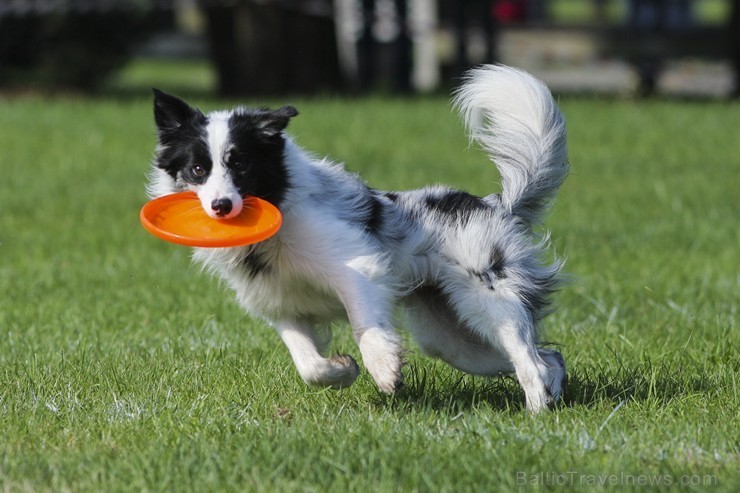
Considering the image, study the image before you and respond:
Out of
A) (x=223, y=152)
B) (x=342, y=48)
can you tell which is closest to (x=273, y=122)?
(x=223, y=152)

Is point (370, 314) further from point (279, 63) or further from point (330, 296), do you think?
point (279, 63)

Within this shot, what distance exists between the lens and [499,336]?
202 inches

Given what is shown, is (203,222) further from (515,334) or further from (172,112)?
(515,334)

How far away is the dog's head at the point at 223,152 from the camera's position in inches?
187

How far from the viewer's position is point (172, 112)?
502cm

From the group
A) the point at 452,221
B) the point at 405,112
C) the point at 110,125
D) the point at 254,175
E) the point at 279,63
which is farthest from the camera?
the point at 279,63

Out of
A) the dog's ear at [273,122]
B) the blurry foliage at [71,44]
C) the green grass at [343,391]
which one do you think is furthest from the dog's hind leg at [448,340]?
the blurry foliage at [71,44]

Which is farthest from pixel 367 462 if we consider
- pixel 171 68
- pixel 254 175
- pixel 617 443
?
pixel 171 68

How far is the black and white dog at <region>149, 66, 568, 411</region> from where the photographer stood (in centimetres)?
493

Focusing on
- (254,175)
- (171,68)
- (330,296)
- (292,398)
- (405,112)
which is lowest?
(171,68)

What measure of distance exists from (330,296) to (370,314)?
0.30 meters

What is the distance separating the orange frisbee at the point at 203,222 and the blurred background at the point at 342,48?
44.1 ft

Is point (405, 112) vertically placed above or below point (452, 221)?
below

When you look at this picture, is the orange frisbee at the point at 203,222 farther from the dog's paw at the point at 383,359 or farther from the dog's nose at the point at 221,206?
the dog's paw at the point at 383,359
